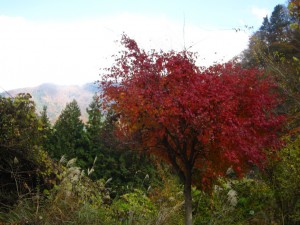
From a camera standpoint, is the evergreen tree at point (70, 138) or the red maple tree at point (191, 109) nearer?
the red maple tree at point (191, 109)

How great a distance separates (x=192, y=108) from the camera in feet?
21.2

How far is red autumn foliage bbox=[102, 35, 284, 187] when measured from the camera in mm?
6449

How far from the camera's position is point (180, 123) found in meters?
6.78

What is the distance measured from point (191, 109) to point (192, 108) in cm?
5

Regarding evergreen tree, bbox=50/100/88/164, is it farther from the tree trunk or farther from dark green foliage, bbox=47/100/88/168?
the tree trunk

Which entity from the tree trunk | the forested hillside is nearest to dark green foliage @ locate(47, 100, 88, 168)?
the forested hillside

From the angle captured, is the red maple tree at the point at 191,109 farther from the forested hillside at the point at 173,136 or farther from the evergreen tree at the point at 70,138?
the evergreen tree at the point at 70,138

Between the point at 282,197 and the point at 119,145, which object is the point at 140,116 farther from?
the point at 282,197

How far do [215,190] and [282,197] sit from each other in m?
1.88

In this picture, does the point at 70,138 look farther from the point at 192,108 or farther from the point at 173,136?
the point at 192,108

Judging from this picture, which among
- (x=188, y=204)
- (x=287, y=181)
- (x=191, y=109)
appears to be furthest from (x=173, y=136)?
(x=287, y=181)

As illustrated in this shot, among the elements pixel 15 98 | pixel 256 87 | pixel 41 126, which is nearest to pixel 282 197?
pixel 256 87

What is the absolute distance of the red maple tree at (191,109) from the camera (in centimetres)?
645

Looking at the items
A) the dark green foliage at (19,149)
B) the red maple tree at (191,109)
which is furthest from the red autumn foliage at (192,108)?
the dark green foliage at (19,149)
